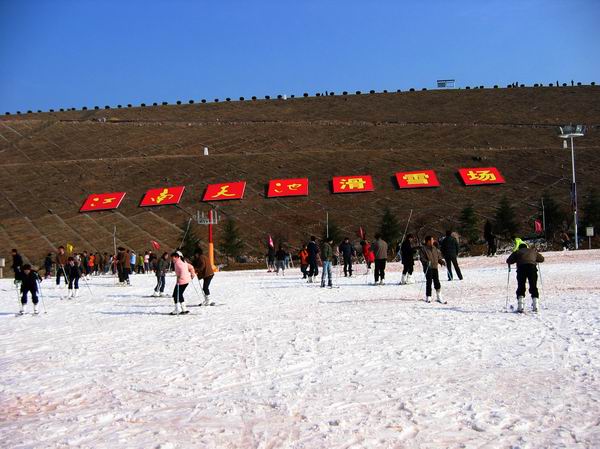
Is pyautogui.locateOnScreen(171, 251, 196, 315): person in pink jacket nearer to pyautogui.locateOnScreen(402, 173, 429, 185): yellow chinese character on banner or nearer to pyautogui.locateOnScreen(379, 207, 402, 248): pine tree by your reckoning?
pyautogui.locateOnScreen(379, 207, 402, 248): pine tree

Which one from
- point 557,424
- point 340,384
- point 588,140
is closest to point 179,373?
point 340,384

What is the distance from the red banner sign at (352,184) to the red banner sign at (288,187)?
2.57 m

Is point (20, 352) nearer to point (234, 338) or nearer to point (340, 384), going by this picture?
point (234, 338)

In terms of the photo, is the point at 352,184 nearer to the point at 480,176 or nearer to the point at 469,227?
the point at 480,176

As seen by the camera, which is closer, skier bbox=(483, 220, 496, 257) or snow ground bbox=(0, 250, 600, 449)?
snow ground bbox=(0, 250, 600, 449)

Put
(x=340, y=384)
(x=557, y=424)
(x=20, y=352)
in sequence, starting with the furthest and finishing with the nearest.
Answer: (x=20, y=352), (x=340, y=384), (x=557, y=424)

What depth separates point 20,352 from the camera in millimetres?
10375

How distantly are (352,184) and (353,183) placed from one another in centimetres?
23

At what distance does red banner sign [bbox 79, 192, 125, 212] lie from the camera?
175ft

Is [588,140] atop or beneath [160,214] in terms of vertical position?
atop

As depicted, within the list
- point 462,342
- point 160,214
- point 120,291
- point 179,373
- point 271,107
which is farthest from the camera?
point 271,107

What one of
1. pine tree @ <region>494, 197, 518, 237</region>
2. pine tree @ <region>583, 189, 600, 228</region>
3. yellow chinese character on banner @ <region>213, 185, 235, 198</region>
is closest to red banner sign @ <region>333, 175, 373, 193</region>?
yellow chinese character on banner @ <region>213, 185, 235, 198</region>

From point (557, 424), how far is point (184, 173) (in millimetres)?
54765

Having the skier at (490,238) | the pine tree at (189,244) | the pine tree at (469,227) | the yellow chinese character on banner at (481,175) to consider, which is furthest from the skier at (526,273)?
the yellow chinese character on banner at (481,175)
